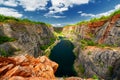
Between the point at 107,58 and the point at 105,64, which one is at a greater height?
the point at 107,58

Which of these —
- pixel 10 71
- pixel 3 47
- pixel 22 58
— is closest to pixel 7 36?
pixel 3 47

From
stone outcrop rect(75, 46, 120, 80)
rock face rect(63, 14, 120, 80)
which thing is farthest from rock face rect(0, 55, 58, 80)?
stone outcrop rect(75, 46, 120, 80)

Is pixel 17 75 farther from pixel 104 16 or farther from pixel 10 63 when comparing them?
pixel 104 16

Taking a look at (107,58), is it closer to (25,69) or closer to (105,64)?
(105,64)

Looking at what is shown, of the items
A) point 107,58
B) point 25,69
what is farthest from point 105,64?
point 25,69

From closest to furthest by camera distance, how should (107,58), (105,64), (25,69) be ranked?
(25,69)
(107,58)
(105,64)

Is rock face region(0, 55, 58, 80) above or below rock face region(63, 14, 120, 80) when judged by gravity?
above

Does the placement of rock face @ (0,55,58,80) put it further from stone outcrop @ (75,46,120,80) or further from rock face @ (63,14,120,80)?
stone outcrop @ (75,46,120,80)

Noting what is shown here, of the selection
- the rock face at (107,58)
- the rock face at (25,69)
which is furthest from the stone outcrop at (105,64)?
the rock face at (25,69)
